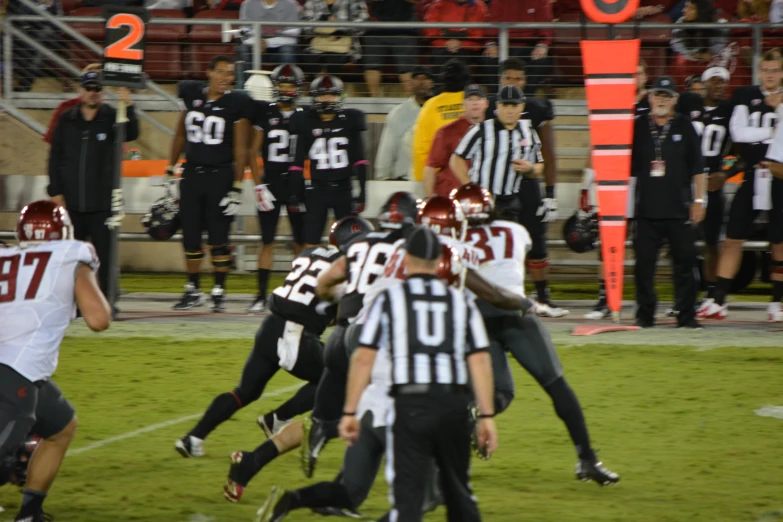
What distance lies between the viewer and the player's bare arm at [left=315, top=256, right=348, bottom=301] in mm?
5801

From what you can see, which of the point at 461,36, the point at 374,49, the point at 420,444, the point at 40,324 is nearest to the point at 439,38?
the point at 461,36

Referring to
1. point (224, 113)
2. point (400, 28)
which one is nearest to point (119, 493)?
point (224, 113)

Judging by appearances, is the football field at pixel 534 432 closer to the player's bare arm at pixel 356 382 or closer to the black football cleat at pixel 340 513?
the black football cleat at pixel 340 513

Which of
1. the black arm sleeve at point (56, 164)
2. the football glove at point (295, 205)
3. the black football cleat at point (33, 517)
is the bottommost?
the black football cleat at point (33, 517)

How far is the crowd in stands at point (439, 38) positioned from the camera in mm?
13828

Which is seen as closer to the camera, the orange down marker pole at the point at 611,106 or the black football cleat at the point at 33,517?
the black football cleat at the point at 33,517

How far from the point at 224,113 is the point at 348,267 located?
19.2 feet

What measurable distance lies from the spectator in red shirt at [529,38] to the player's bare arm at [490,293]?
7976mm

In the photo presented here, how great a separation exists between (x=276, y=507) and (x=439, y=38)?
9.50 m

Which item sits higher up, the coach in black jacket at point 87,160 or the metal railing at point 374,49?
the metal railing at point 374,49

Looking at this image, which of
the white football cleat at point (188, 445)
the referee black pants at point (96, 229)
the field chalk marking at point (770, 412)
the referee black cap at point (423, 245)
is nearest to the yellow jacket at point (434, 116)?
the referee black pants at point (96, 229)

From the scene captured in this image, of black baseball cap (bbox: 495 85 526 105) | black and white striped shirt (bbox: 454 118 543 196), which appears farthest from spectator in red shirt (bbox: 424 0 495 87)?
black baseball cap (bbox: 495 85 526 105)

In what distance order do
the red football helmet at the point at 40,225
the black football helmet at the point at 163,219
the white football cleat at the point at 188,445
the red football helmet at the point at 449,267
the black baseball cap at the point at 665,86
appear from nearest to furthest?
the red football helmet at the point at 449,267 → the red football helmet at the point at 40,225 → the white football cleat at the point at 188,445 → the black baseball cap at the point at 665,86 → the black football helmet at the point at 163,219

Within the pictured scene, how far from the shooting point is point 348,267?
574 cm
